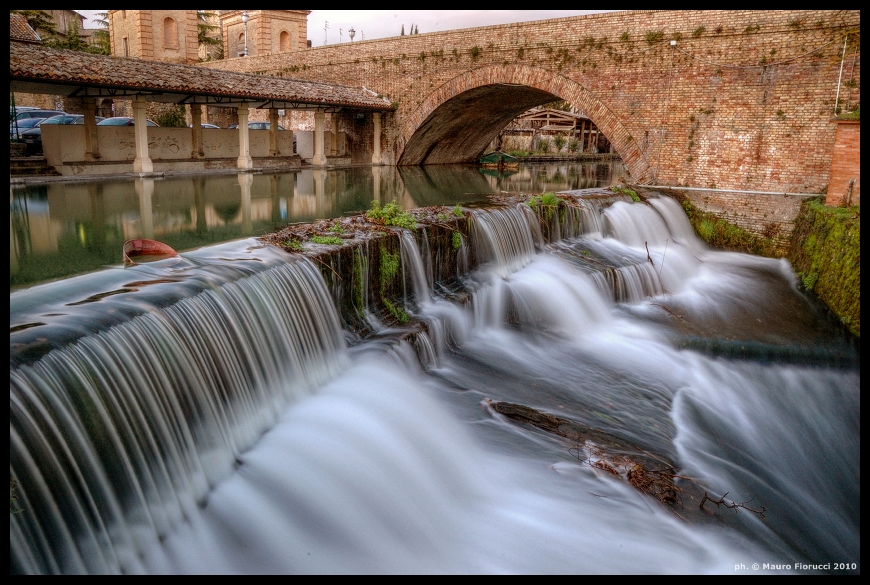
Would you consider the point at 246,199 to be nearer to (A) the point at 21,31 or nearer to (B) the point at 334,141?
(B) the point at 334,141

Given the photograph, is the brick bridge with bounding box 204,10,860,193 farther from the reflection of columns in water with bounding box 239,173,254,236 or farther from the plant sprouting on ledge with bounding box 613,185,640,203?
the reflection of columns in water with bounding box 239,173,254,236

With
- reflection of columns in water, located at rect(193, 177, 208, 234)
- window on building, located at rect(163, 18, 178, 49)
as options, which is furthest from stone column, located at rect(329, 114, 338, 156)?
window on building, located at rect(163, 18, 178, 49)

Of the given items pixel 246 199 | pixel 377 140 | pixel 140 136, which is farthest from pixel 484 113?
pixel 246 199

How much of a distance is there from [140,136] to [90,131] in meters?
1.48

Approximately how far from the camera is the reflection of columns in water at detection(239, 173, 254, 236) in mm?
8762

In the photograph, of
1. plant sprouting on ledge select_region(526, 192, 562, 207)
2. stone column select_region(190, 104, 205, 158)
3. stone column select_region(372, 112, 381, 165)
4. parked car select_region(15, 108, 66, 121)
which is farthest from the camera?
stone column select_region(372, 112, 381, 165)

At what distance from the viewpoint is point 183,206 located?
1070 cm

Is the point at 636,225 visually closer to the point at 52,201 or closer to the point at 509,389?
the point at 509,389

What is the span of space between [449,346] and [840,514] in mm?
3635

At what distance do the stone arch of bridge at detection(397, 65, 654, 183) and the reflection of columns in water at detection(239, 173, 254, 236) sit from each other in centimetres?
692

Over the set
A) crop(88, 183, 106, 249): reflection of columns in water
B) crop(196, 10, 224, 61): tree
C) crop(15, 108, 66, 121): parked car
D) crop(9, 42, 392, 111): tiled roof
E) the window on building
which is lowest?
crop(88, 183, 106, 249): reflection of columns in water

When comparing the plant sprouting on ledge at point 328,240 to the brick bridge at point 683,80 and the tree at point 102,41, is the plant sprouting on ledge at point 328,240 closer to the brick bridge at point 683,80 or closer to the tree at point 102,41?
the brick bridge at point 683,80

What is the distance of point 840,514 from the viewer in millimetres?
4480
